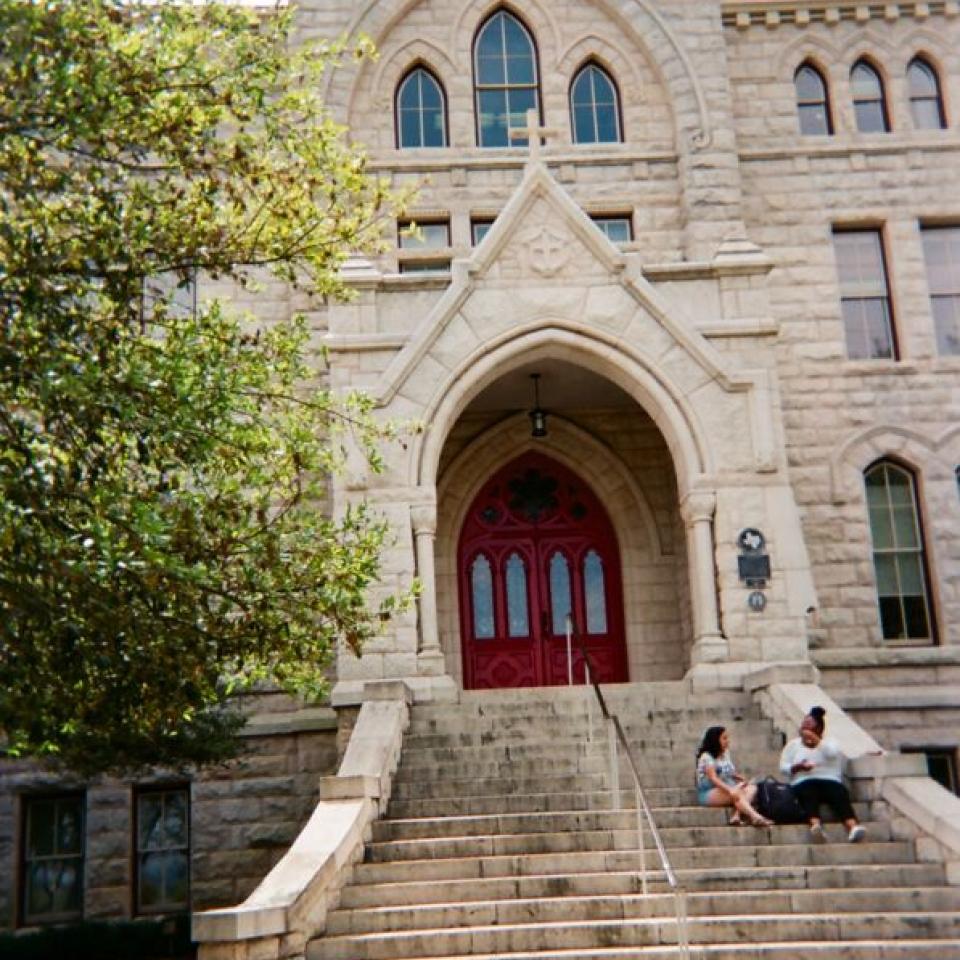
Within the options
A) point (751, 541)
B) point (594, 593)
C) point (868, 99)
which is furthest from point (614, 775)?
point (868, 99)

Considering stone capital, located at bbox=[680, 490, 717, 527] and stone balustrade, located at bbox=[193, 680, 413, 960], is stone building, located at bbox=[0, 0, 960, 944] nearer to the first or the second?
stone capital, located at bbox=[680, 490, 717, 527]

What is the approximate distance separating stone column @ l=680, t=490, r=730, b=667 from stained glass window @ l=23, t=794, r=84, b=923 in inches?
318

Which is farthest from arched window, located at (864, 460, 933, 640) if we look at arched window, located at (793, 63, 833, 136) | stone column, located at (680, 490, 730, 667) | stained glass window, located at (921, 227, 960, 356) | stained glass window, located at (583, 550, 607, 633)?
arched window, located at (793, 63, 833, 136)

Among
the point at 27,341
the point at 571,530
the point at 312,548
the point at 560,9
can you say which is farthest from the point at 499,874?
the point at 560,9

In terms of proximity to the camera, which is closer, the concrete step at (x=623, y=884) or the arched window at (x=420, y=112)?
the concrete step at (x=623, y=884)

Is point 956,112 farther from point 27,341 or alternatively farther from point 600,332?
point 27,341

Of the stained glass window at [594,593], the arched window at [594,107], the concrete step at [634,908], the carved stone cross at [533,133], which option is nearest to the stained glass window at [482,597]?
the stained glass window at [594,593]

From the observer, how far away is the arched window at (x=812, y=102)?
1991 centimetres

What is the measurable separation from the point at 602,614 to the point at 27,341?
11.2 m

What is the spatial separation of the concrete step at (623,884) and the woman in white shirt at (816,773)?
653mm

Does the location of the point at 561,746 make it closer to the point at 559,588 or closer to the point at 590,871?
the point at 590,871

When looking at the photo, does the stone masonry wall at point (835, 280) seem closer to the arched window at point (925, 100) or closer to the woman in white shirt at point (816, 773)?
the arched window at point (925, 100)

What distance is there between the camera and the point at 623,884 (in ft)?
35.2

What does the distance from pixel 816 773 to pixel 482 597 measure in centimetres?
→ 747
